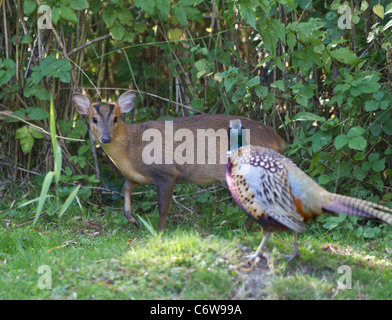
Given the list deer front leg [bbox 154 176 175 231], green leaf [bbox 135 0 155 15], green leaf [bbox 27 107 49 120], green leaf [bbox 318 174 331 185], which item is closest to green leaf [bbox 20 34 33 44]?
green leaf [bbox 27 107 49 120]

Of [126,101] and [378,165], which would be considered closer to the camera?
[378,165]

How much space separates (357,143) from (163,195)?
220cm

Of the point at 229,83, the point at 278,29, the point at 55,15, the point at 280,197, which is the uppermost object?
the point at 55,15

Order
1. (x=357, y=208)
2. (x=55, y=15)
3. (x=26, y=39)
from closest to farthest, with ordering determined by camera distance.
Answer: (x=357, y=208)
(x=55, y=15)
(x=26, y=39)

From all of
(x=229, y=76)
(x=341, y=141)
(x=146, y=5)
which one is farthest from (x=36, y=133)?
(x=341, y=141)

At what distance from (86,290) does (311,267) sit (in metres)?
1.82

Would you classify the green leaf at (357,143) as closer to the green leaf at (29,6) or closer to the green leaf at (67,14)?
the green leaf at (67,14)

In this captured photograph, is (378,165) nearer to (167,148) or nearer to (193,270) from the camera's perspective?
(167,148)

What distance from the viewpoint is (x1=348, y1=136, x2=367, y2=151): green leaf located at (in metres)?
5.94

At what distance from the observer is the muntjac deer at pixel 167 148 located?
6684mm

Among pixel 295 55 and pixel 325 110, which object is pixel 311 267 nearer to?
pixel 295 55

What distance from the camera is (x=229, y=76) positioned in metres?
6.62

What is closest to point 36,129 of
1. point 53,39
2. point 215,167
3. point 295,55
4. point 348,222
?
point 53,39

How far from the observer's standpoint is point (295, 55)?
6332mm
